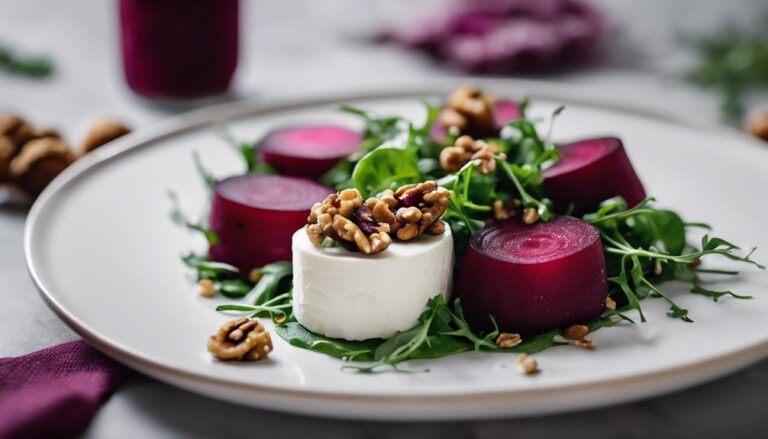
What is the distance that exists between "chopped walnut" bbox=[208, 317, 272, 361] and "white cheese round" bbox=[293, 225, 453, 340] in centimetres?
12

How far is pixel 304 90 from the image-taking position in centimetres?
388

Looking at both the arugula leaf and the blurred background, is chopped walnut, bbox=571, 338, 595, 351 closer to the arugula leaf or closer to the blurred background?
the arugula leaf

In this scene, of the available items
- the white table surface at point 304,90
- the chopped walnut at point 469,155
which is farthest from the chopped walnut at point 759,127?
the chopped walnut at point 469,155

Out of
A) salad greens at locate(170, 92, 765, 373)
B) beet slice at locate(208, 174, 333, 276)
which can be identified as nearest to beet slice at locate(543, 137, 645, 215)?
salad greens at locate(170, 92, 765, 373)

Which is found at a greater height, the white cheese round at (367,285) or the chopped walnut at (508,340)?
the white cheese round at (367,285)

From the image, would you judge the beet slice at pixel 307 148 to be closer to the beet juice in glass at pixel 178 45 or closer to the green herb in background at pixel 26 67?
the beet juice in glass at pixel 178 45

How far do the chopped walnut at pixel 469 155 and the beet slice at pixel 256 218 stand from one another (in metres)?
0.28

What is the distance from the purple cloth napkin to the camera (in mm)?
1495

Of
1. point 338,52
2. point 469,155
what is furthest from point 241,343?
point 338,52

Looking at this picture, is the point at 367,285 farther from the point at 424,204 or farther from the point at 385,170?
the point at 385,170

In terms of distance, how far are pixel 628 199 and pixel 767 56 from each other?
1.91 m

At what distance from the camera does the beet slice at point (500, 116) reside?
2322mm

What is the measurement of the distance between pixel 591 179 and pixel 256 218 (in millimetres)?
690

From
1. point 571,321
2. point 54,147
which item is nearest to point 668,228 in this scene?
point 571,321
